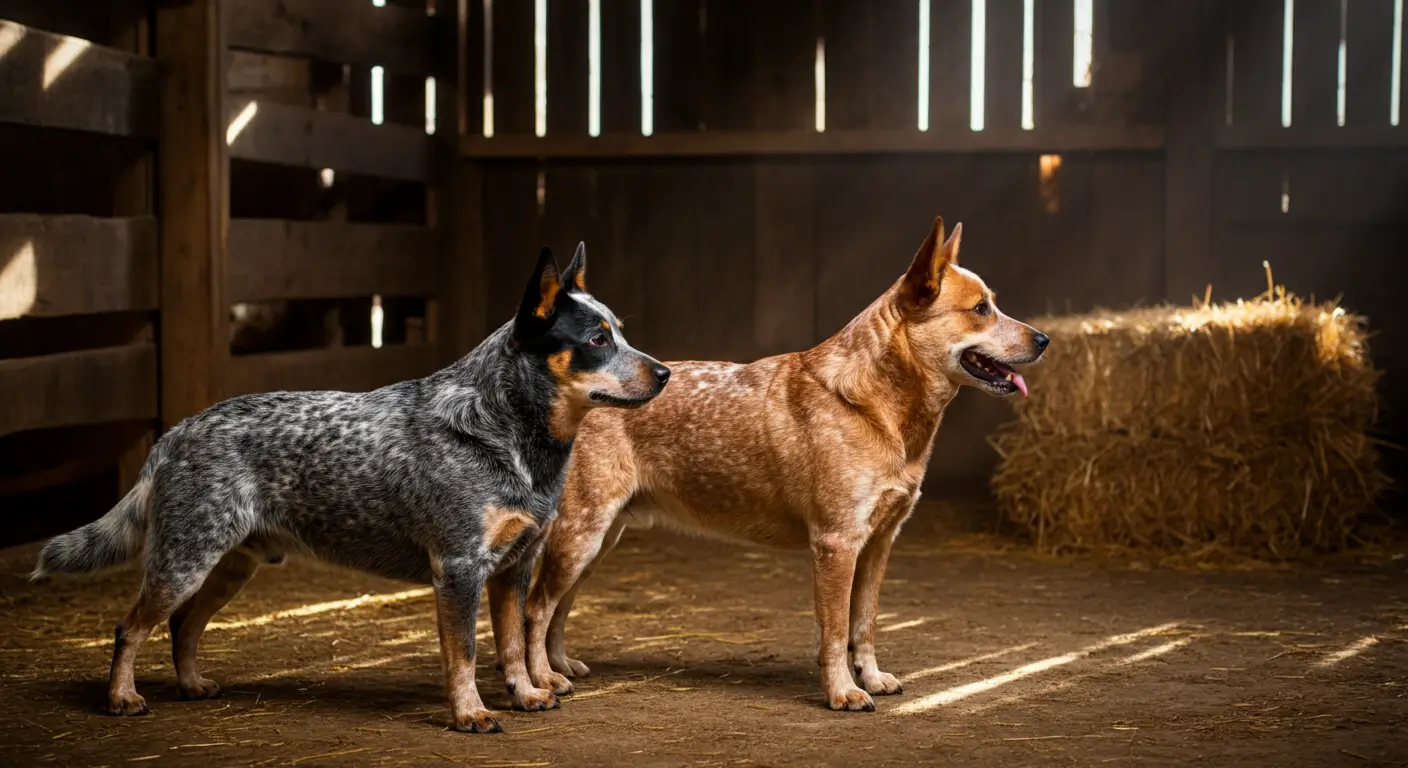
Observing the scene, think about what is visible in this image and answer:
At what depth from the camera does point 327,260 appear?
8523mm

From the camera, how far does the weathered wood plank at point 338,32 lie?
779 centimetres

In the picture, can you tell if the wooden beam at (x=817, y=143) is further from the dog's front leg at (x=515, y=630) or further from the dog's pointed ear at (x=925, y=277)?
the dog's front leg at (x=515, y=630)

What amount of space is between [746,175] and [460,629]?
5.75 metres

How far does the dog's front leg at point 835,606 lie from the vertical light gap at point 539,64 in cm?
567

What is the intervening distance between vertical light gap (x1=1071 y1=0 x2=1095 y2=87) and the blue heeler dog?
5.68 metres

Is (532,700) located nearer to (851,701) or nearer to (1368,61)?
(851,701)

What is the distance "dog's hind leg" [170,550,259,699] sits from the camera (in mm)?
4723

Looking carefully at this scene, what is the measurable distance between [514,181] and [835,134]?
2.16m

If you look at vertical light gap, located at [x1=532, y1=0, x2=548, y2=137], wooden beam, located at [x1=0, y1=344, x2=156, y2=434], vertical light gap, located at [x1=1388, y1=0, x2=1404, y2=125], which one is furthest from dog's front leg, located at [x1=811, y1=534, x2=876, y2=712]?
vertical light gap, located at [x1=1388, y1=0, x2=1404, y2=125]

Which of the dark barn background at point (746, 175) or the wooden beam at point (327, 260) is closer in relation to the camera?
the wooden beam at point (327, 260)

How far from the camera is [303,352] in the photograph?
27.1ft

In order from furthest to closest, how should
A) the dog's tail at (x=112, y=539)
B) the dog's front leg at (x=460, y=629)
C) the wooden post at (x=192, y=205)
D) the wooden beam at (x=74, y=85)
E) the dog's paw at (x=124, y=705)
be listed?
1. the wooden post at (x=192, y=205)
2. the wooden beam at (x=74, y=85)
3. the dog's tail at (x=112, y=539)
4. the dog's paw at (x=124, y=705)
5. the dog's front leg at (x=460, y=629)

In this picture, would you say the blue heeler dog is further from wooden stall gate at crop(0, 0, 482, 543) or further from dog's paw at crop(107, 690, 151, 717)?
wooden stall gate at crop(0, 0, 482, 543)

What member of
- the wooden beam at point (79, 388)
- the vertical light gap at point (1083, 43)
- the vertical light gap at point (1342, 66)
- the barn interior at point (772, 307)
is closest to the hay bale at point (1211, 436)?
the barn interior at point (772, 307)
